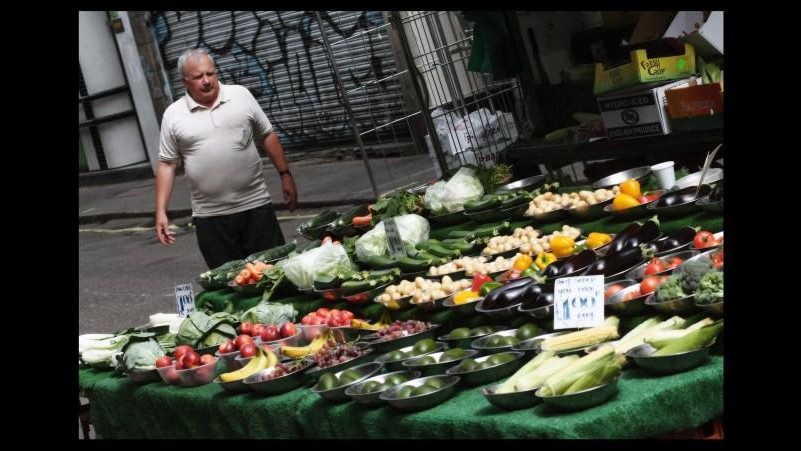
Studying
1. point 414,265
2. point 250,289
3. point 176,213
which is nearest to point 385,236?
point 414,265

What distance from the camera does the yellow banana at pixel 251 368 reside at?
5.34 m

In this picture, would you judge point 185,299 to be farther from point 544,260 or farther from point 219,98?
point 544,260

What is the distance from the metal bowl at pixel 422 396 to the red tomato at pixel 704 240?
1.45 m

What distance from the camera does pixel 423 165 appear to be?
50.6ft

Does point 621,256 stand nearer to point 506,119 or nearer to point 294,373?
point 294,373

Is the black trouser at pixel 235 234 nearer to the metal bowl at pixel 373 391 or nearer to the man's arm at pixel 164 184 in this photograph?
the man's arm at pixel 164 184

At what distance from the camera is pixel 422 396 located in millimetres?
4410

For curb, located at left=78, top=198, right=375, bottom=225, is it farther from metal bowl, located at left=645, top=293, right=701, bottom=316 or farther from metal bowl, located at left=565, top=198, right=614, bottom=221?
metal bowl, located at left=645, top=293, right=701, bottom=316

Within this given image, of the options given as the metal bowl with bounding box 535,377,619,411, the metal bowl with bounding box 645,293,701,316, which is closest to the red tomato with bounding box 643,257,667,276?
the metal bowl with bounding box 645,293,701,316

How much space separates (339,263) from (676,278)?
2.51 m

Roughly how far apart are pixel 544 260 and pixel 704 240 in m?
0.83

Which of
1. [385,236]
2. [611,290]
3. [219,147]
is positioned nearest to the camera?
[611,290]

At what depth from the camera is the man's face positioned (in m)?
8.05
